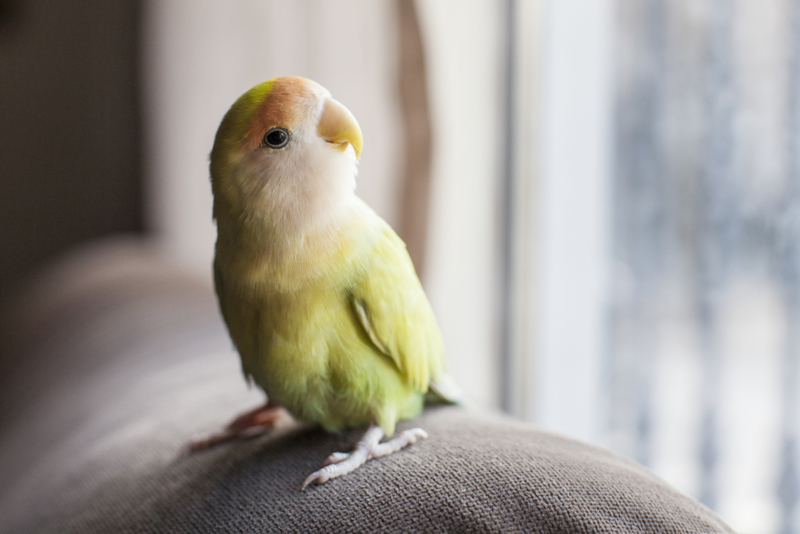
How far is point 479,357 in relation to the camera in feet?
4.93

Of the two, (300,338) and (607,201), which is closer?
(300,338)

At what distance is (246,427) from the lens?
2.20 feet

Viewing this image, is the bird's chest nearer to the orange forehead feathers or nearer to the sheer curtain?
the orange forehead feathers

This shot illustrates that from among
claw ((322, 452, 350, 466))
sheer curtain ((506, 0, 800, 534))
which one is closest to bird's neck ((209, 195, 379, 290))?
claw ((322, 452, 350, 466))

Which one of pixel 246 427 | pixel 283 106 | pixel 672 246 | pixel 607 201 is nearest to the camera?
pixel 283 106

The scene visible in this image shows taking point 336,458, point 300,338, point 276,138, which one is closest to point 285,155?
point 276,138

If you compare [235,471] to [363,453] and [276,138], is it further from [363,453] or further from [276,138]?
[276,138]

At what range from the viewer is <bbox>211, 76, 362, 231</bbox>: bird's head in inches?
19.7

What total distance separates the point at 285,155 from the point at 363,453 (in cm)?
27

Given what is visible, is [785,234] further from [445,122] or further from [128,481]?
[128,481]

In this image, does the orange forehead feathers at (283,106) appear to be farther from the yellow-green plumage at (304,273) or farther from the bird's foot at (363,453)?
the bird's foot at (363,453)

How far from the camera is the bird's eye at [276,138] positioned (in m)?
0.51

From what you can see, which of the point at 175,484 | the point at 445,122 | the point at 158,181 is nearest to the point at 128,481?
the point at 175,484

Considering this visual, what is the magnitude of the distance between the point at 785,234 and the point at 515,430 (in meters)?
0.79
